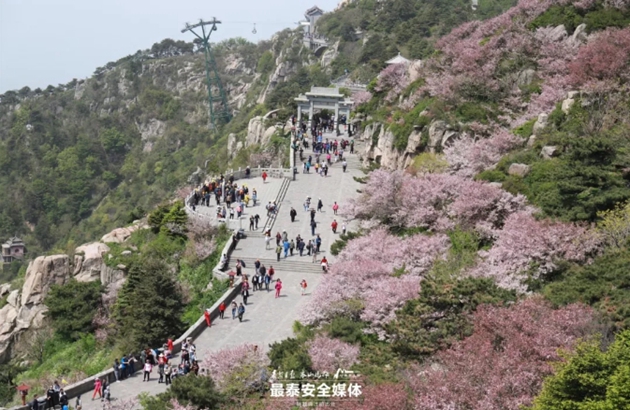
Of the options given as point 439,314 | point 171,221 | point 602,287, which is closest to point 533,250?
point 602,287

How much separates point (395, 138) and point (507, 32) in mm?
8111

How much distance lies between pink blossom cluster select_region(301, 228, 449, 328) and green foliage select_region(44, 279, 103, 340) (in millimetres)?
11595

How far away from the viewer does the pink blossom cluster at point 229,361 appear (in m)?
18.9

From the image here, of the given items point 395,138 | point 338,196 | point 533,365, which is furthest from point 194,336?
point 395,138

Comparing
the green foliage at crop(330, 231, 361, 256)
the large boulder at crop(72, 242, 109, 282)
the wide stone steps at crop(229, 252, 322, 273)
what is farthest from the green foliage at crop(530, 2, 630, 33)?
the large boulder at crop(72, 242, 109, 282)

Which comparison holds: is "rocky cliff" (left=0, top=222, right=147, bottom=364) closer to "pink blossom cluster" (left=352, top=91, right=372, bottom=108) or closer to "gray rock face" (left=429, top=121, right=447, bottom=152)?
"gray rock face" (left=429, top=121, right=447, bottom=152)

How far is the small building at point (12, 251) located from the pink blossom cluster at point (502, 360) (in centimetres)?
7694

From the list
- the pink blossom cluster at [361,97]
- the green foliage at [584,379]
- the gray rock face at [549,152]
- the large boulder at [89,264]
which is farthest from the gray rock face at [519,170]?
the pink blossom cluster at [361,97]

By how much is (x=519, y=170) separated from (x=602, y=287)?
1030 centimetres

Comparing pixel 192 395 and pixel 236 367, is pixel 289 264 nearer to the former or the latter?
pixel 236 367

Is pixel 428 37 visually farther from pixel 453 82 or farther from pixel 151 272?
pixel 151 272

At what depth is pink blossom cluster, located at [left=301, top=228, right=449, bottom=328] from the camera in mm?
21109

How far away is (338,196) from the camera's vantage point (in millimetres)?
39000

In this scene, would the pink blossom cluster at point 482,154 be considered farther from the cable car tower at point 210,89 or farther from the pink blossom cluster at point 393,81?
the cable car tower at point 210,89
